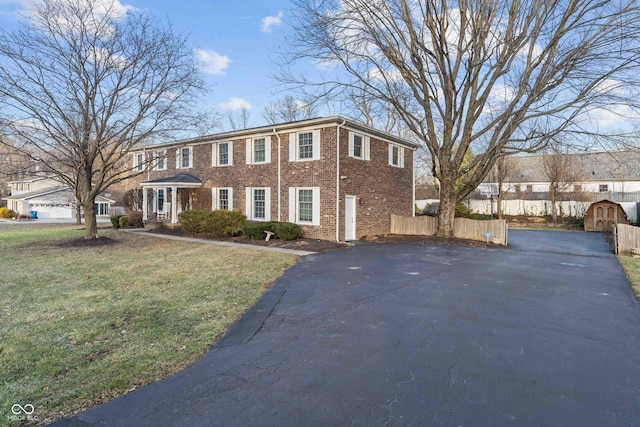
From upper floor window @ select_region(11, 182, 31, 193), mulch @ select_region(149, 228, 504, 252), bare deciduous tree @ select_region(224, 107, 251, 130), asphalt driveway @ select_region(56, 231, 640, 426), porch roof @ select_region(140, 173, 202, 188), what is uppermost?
bare deciduous tree @ select_region(224, 107, 251, 130)

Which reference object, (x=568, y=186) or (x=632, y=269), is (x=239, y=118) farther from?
(x=632, y=269)

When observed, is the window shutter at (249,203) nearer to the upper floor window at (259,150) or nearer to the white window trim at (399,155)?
the upper floor window at (259,150)

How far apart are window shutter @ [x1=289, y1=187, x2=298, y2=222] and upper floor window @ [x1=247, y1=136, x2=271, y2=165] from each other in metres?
2.12

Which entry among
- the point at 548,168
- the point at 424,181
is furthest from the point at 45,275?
the point at 424,181

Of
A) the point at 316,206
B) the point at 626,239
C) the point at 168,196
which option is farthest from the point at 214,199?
the point at 626,239

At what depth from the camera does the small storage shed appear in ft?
72.8

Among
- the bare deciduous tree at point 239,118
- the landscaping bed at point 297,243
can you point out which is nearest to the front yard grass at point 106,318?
the landscaping bed at point 297,243

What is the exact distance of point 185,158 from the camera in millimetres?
21312

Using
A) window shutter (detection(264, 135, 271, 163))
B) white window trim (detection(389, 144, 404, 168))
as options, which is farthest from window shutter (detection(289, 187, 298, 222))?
white window trim (detection(389, 144, 404, 168))

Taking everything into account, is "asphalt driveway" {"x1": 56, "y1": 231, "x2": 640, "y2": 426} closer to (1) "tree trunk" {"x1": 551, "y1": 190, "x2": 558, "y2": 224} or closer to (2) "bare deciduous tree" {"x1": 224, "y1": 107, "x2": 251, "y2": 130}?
(1) "tree trunk" {"x1": 551, "y1": 190, "x2": 558, "y2": 224}

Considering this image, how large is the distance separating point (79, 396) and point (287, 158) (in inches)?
544

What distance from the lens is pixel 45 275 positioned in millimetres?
8492

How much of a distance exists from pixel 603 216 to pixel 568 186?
5.31 meters

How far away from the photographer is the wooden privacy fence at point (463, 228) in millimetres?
15289
